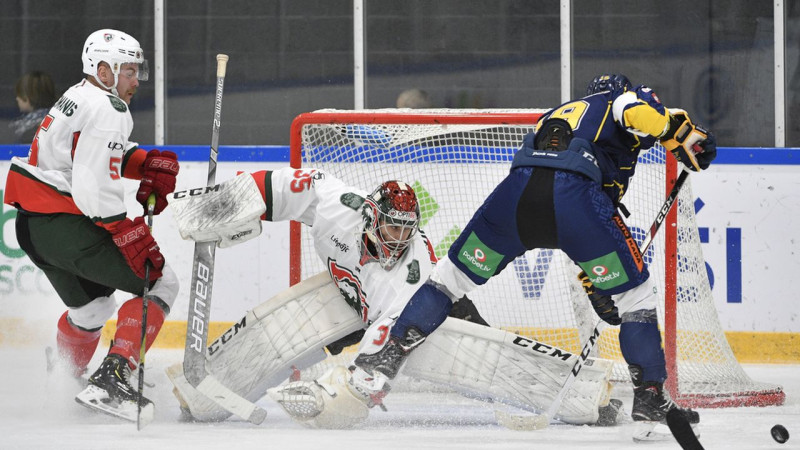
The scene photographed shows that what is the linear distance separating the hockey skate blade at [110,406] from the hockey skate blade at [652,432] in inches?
52.3

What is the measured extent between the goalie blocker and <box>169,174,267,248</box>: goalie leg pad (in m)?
0.26

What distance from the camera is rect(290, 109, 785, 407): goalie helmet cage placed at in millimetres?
4418

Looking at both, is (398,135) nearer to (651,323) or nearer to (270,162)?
(270,162)

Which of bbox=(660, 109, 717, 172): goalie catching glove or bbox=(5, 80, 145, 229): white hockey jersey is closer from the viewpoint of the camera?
bbox=(660, 109, 717, 172): goalie catching glove

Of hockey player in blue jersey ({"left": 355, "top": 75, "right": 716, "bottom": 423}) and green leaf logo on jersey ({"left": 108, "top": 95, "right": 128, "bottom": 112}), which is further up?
green leaf logo on jersey ({"left": 108, "top": 95, "right": 128, "bottom": 112})

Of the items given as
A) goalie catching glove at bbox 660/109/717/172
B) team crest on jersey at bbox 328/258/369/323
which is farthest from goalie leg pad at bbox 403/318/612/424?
goalie catching glove at bbox 660/109/717/172

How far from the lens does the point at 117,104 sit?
389 centimetres

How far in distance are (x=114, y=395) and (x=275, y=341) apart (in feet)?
1.66

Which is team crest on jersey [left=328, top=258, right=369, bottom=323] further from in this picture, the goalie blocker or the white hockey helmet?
the white hockey helmet

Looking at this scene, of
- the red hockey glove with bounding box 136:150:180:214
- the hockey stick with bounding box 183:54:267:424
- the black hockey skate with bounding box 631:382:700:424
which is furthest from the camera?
the red hockey glove with bounding box 136:150:180:214

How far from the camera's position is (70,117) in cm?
385

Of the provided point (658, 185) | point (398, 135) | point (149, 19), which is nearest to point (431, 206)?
point (398, 135)

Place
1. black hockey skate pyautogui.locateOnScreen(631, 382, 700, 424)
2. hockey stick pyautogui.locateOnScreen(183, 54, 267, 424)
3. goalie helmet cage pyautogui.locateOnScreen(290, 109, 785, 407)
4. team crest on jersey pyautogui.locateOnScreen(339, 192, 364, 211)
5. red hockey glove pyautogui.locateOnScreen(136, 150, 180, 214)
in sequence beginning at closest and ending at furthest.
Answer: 1. black hockey skate pyautogui.locateOnScreen(631, 382, 700, 424)
2. hockey stick pyautogui.locateOnScreen(183, 54, 267, 424)
3. team crest on jersey pyautogui.locateOnScreen(339, 192, 364, 211)
4. red hockey glove pyautogui.locateOnScreen(136, 150, 180, 214)
5. goalie helmet cage pyautogui.locateOnScreen(290, 109, 785, 407)

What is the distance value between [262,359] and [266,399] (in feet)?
1.82
